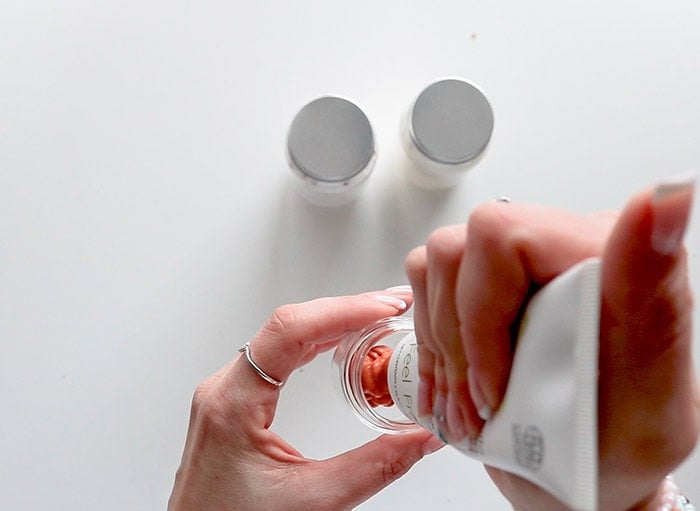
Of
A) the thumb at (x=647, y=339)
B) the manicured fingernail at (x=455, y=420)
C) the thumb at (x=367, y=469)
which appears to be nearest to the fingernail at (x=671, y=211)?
the thumb at (x=647, y=339)

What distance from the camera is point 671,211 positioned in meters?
0.19

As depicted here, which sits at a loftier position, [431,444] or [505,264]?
[505,264]

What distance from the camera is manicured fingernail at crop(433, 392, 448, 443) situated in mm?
327

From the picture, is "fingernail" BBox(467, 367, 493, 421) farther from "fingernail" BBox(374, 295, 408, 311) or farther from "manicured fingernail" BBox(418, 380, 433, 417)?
"fingernail" BBox(374, 295, 408, 311)

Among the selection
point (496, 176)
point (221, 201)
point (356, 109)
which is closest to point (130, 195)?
point (221, 201)

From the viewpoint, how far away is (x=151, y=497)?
1.84 feet

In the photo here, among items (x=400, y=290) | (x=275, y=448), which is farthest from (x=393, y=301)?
(x=275, y=448)

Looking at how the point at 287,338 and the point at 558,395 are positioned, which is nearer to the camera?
Answer: the point at 558,395

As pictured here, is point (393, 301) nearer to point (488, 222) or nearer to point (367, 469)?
point (367, 469)

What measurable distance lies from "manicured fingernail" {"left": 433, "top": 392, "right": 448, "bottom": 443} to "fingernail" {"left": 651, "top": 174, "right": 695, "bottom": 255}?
0.50ft

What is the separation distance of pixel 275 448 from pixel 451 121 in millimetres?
268

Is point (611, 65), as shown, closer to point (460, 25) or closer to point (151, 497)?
point (460, 25)

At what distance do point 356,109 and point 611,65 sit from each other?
239 millimetres

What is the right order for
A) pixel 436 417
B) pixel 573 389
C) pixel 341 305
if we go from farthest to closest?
pixel 341 305
pixel 436 417
pixel 573 389
